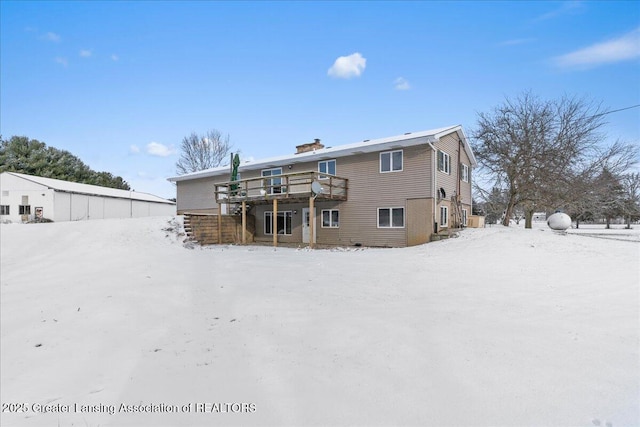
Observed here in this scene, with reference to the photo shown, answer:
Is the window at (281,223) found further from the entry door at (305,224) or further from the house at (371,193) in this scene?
the entry door at (305,224)

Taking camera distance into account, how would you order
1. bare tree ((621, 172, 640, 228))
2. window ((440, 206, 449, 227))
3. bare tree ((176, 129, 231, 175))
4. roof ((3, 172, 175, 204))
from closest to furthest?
window ((440, 206, 449, 227))
bare tree ((621, 172, 640, 228))
roof ((3, 172, 175, 204))
bare tree ((176, 129, 231, 175))

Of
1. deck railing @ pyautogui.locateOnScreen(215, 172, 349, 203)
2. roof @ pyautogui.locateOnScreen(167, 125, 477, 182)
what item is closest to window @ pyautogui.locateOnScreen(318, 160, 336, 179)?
roof @ pyautogui.locateOnScreen(167, 125, 477, 182)

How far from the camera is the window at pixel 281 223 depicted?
19223mm

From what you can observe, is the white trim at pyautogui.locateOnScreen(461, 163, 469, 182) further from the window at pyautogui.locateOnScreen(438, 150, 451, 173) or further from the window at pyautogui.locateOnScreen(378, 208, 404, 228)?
the window at pyautogui.locateOnScreen(378, 208, 404, 228)

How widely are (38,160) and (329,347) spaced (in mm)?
50554

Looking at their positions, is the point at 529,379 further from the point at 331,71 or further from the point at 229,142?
the point at 229,142

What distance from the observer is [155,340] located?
4.32 m

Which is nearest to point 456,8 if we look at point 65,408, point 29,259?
point 65,408

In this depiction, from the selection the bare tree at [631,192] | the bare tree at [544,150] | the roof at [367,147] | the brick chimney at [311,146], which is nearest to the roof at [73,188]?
the roof at [367,147]

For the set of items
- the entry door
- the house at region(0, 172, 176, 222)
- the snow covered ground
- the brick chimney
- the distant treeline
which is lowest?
the snow covered ground

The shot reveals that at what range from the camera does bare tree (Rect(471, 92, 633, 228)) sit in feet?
63.4

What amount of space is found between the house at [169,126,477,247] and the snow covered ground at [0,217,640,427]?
269 inches

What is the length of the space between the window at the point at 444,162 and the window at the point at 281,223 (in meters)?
8.97

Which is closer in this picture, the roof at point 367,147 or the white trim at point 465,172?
the roof at point 367,147
